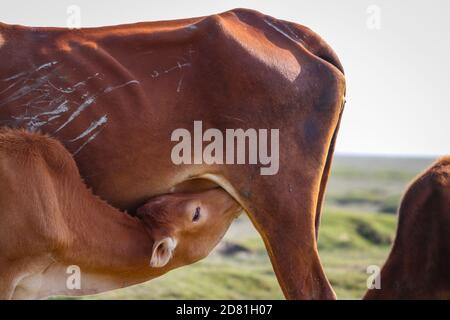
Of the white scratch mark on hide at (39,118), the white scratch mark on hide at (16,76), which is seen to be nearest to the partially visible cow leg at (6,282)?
the white scratch mark on hide at (39,118)

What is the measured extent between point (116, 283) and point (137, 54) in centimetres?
247

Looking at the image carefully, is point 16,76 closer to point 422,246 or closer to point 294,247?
point 294,247

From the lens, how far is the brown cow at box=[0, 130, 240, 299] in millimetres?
10375

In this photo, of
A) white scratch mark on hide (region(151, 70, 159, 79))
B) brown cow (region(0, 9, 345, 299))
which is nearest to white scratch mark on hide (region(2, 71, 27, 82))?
brown cow (region(0, 9, 345, 299))

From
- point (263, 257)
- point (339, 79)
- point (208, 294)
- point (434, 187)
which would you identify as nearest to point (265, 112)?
point (339, 79)

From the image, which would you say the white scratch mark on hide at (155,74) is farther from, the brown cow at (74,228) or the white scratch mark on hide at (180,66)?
the brown cow at (74,228)

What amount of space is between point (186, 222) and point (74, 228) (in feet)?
3.91

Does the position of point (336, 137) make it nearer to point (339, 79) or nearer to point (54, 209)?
point (339, 79)

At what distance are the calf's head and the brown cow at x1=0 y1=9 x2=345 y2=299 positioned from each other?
0.61 ft

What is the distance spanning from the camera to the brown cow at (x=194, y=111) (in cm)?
1112

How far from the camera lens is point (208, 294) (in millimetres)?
16641

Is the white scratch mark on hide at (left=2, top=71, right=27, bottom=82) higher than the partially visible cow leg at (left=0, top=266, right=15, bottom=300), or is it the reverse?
the white scratch mark on hide at (left=2, top=71, right=27, bottom=82)

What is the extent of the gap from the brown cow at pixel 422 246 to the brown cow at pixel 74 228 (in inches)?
72.4

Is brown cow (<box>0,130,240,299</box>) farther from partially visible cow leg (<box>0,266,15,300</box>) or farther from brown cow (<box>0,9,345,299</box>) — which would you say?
brown cow (<box>0,9,345,299</box>)
